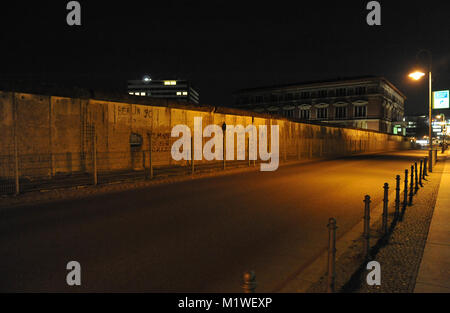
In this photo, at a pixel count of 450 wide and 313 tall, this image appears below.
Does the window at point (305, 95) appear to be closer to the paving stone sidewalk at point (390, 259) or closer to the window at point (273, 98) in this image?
the window at point (273, 98)

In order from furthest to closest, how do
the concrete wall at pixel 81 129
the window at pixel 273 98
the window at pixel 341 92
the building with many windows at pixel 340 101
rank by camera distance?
the window at pixel 273 98 < the window at pixel 341 92 < the building with many windows at pixel 340 101 < the concrete wall at pixel 81 129

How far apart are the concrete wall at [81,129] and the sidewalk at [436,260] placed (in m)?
8.76

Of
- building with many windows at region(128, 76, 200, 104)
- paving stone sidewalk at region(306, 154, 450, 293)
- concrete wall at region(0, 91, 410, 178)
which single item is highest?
building with many windows at region(128, 76, 200, 104)

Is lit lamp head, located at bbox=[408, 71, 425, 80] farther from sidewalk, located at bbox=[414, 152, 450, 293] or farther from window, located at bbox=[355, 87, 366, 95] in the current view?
window, located at bbox=[355, 87, 366, 95]

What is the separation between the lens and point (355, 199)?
9547 millimetres

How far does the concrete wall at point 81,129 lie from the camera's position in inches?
419

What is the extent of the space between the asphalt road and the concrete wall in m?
2.88

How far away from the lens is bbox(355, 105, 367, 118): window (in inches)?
3081

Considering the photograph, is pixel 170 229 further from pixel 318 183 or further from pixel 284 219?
pixel 318 183

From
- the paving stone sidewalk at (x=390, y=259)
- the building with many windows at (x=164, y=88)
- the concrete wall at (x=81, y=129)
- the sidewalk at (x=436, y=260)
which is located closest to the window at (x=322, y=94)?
the concrete wall at (x=81, y=129)

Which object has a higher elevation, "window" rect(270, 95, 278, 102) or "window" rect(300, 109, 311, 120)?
"window" rect(270, 95, 278, 102)

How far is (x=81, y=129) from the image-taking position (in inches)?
499

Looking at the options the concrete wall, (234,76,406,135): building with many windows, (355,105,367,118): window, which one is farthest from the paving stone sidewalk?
(355,105,367,118): window

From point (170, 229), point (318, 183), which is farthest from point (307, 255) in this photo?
point (318, 183)
